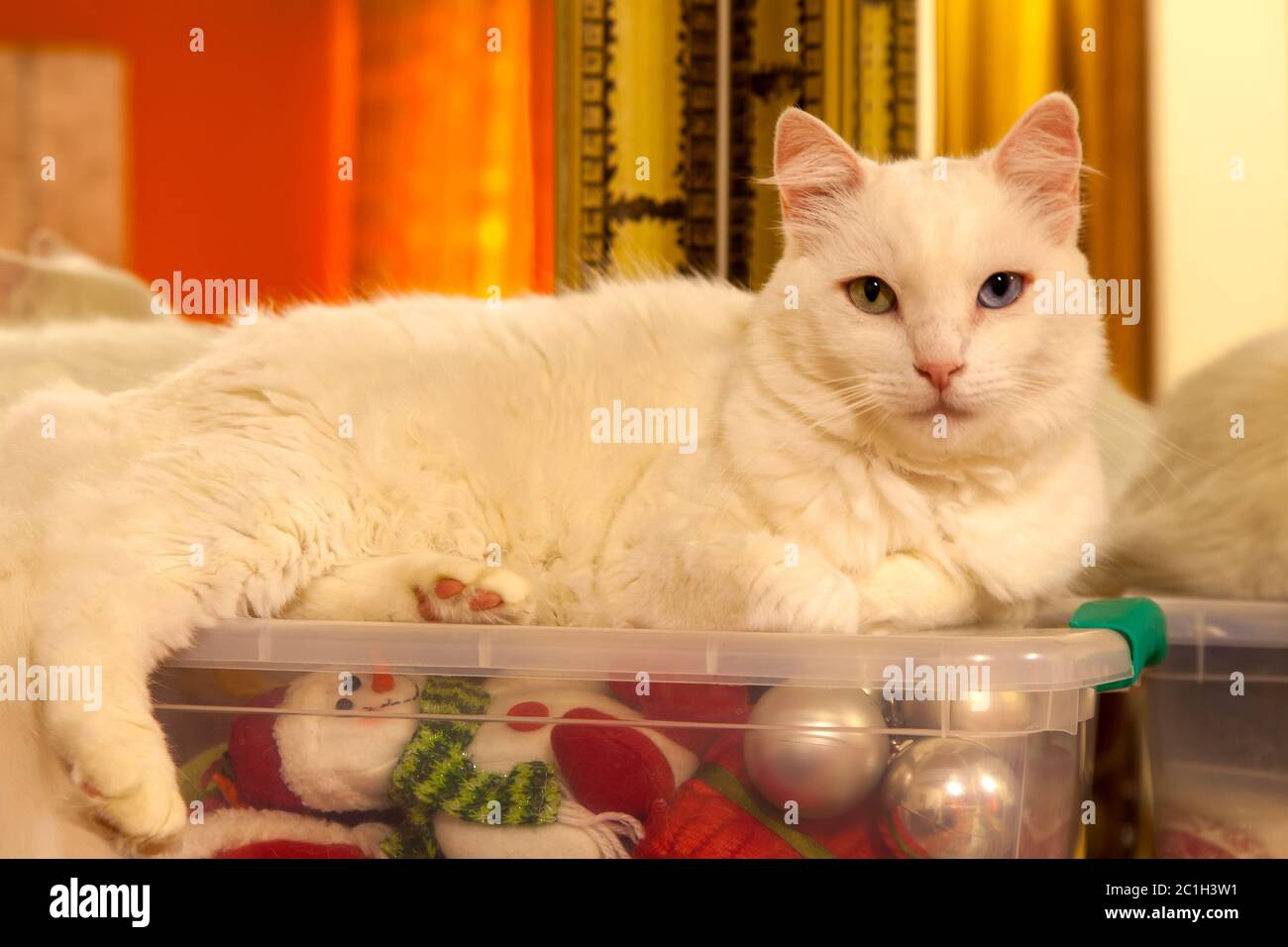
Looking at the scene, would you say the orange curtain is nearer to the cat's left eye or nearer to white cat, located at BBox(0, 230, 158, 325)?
white cat, located at BBox(0, 230, 158, 325)

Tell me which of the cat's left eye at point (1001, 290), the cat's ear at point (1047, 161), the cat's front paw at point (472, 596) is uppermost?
the cat's ear at point (1047, 161)

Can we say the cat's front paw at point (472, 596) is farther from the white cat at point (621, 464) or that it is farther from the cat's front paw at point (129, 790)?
the cat's front paw at point (129, 790)

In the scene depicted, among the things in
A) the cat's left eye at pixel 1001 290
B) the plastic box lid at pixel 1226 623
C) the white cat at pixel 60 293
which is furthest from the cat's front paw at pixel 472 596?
the white cat at pixel 60 293

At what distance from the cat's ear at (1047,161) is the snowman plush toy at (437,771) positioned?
647 millimetres

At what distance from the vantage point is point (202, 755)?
1.18 meters

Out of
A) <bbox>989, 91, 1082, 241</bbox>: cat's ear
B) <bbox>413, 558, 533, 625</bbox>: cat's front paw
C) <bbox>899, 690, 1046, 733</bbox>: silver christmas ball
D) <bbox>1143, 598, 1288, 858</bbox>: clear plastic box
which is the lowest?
<bbox>1143, 598, 1288, 858</bbox>: clear plastic box

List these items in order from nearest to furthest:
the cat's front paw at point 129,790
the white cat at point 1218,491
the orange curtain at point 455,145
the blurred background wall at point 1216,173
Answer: the cat's front paw at point 129,790 → the white cat at point 1218,491 → the blurred background wall at point 1216,173 → the orange curtain at point 455,145

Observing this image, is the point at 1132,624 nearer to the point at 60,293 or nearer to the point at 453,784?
the point at 453,784

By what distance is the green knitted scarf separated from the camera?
3.65ft

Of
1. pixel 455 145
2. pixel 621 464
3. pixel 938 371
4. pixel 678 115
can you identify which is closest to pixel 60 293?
pixel 455 145

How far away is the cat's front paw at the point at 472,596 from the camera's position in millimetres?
1245

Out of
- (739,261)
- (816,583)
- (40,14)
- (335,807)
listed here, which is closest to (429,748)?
(335,807)

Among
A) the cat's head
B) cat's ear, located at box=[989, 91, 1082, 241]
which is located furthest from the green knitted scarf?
cat's ear, located at box=[989, 91, 1082, 241]

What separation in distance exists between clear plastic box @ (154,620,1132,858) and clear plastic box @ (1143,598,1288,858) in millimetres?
307
